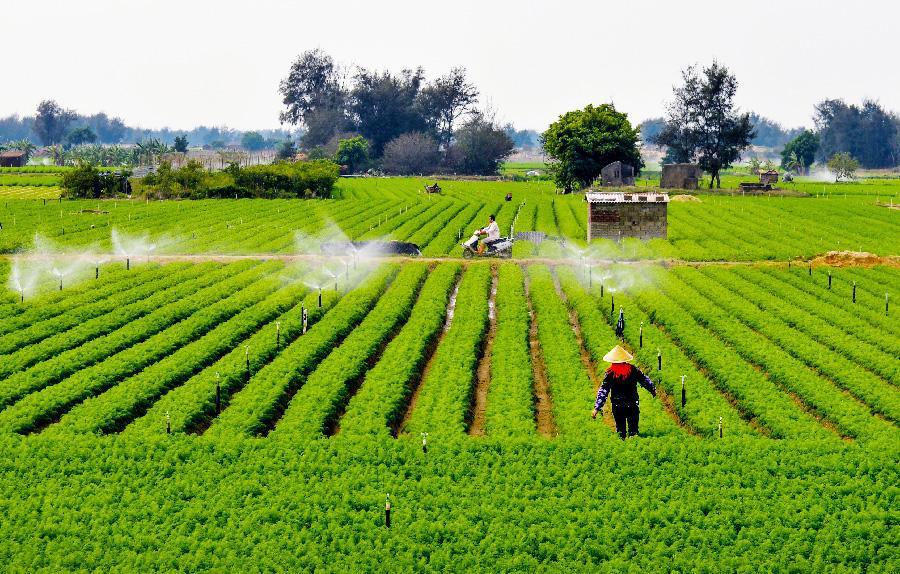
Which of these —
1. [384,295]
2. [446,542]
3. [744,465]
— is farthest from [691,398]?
[384,295]

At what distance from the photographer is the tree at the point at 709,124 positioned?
108 meters

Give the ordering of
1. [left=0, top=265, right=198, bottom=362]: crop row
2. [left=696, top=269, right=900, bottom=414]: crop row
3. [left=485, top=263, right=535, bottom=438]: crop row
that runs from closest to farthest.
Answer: [left=485, top=263, right=535, bottom=438]: crop row
[left=696, top=269, right=900, bottom=414]: crop row
[left=0, top=265, right=198, bottom=362]: crop row

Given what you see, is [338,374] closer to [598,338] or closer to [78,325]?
[598,338]

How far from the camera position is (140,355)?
77.1 ft

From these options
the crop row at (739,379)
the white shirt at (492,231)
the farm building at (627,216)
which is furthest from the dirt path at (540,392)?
the farm building at (627,216)

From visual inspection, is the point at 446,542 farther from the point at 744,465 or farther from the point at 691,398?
the point at 691,398

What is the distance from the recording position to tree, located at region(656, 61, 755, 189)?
108438mm

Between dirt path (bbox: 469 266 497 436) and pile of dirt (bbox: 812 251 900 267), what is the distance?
57.8ft

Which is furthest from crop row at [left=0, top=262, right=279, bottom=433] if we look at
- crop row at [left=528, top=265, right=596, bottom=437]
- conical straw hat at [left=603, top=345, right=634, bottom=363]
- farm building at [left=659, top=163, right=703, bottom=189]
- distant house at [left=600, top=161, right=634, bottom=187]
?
farm building at [left=659, top=163, right=703, bottom=189]

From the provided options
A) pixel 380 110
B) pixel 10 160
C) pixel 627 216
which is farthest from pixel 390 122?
pixel 627 216

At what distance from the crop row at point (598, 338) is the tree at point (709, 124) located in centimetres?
7539

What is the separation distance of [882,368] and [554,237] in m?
30.1

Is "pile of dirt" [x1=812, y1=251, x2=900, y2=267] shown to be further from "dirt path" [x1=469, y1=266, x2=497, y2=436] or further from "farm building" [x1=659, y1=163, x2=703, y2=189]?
"farm building" [x1=659, y1=163, x2=703, y2=189]

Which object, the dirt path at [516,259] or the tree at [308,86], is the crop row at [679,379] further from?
the tree at [308,86]
